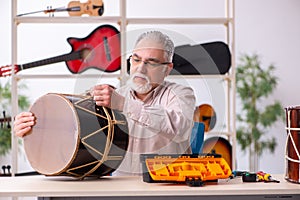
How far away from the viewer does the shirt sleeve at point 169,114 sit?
180 centimetres

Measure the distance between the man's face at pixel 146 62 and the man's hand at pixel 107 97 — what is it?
115 millimetres

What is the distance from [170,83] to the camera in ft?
6.56

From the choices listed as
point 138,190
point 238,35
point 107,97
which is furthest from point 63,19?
point 138,190

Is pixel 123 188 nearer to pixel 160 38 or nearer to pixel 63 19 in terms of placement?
pixel 160 38

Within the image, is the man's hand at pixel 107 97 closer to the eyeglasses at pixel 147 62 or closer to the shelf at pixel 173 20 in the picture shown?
the eyeglasses at pixel 147 62

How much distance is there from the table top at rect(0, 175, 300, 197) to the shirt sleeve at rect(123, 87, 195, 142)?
0.18 metres

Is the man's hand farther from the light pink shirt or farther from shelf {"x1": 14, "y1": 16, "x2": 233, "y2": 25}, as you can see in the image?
shelf {"x1": 14, "y1": 16, "x2": 233, "y2": 25}

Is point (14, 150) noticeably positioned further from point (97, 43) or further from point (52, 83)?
point (52, 83)

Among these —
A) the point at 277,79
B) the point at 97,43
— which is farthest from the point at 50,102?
the point at 277,79

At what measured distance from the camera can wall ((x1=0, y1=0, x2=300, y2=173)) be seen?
16.0 feet

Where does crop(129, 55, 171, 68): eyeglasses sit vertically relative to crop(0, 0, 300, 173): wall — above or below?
below

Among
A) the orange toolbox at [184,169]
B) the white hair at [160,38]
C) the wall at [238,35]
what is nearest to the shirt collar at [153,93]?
the white hair at [160,38]

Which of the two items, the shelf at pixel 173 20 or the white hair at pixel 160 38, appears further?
the shelf at pixel 173 20

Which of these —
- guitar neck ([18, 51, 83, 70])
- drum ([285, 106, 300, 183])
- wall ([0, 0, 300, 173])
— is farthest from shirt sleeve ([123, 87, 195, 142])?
wall ([0, 0, 300, 173])
